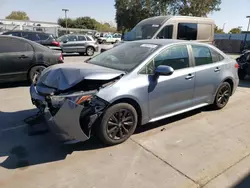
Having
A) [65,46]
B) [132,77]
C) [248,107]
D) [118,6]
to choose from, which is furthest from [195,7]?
[132,77]

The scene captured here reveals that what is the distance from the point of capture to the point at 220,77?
4.90 m

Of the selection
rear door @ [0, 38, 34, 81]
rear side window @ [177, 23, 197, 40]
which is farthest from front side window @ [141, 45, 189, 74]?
rear side window @ [177, 23, 197, 40]

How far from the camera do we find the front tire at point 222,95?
5073mm

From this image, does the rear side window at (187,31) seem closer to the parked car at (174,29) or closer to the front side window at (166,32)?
the parked car at (174,29)

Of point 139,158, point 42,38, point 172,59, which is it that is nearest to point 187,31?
point 172,59

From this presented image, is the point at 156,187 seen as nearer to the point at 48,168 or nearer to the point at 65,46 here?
the point at 48,168

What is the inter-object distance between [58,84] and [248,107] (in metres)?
4.55

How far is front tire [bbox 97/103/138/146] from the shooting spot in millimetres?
3336

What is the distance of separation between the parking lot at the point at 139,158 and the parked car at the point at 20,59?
2.33 meters

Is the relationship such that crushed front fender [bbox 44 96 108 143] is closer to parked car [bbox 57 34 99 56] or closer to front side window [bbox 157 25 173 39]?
front side window [bbox 157 25 173 39]

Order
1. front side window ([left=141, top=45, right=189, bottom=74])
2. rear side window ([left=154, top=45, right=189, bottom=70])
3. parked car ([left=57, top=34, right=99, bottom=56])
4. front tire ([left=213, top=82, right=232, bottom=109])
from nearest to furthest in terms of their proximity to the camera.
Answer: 1. front side window ([left=141, top=45, right=189, bottom=74])
2. rear side window ([left=154, top=45, right=189, bottom=70])
3. front tire ([left=213, top=82, right=232, bottom=109])
4. parked car ([left=57, top=34, right=99, bottom=56])

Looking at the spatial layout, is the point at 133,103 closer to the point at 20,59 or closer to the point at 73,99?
the point at 73,99

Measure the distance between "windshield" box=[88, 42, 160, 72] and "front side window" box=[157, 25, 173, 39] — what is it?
5655 millimetres

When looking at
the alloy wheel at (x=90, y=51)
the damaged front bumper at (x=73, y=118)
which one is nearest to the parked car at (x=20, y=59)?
the damaged front bumper at (x=73, y=118)
